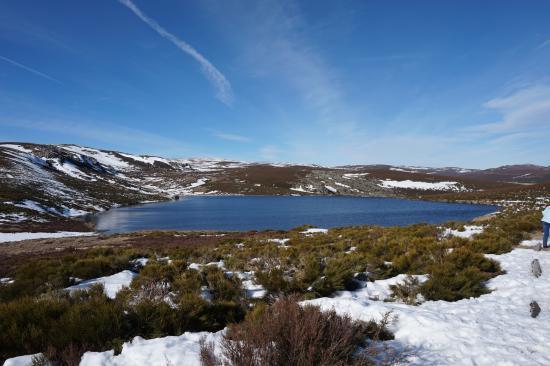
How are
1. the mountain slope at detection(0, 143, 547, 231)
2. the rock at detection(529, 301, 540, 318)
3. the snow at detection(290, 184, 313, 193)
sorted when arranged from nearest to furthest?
the rock at detection(529, 301, 540, 318), the mountain slope at detection(0, 143, 547, 231), the snow at detection(290, 184, 313, 193)

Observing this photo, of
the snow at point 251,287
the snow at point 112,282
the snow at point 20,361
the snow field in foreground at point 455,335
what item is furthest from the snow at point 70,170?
the snow field in foreground at point 455,335

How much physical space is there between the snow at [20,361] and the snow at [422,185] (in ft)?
370

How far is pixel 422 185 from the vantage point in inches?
4247

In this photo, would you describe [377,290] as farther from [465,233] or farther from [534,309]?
[465,233]

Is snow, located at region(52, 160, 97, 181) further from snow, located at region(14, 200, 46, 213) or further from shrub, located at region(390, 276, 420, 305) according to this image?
shrub, located at region(390, 276, 420, 305)

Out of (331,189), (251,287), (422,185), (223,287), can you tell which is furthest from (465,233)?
(422,185)

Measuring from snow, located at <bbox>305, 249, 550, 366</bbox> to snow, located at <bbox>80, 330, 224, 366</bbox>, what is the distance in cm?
216

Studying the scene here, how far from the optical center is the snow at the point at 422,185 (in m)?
104

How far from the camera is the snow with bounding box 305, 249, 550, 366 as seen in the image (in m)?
4.15

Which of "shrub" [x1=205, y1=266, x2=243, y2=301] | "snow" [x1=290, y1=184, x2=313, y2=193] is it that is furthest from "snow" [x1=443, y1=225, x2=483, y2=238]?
"snow" [x1=290, y1=184, x2=313, y2=193]

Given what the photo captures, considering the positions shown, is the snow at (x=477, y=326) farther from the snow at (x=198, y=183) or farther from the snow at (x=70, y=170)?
the snow at (x=198, y=183)

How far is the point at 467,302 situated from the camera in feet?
20.7

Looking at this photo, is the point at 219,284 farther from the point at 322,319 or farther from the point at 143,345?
the point at 322,319

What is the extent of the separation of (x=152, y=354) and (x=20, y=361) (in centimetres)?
166
